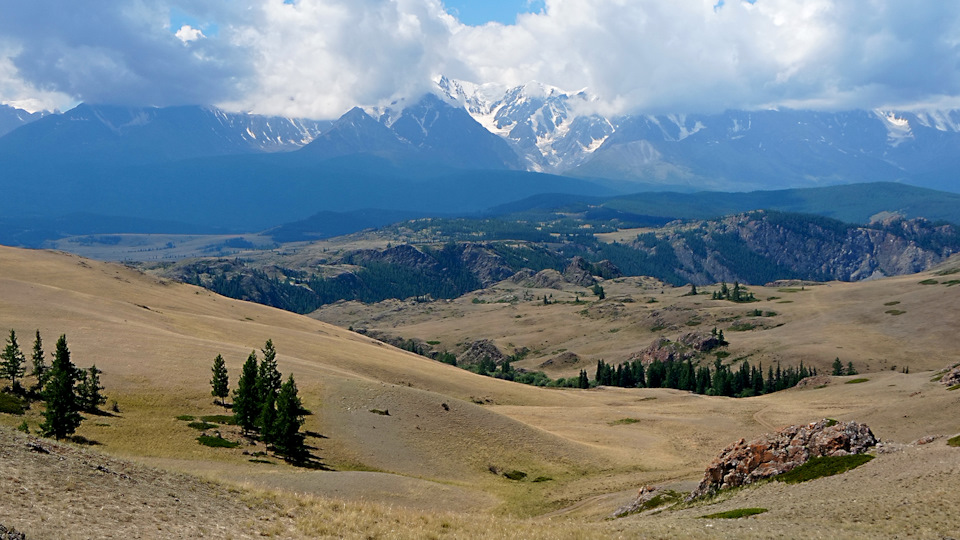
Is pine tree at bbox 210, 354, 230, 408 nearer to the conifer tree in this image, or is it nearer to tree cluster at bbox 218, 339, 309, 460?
tree cluster at bbox 218, 339, 309, 460

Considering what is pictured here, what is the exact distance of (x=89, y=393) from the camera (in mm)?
64000

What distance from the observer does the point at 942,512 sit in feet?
113

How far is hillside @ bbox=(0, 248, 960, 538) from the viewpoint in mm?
35656

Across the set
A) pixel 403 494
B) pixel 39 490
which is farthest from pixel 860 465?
pixel 39 490

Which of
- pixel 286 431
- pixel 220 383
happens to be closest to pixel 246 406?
pixel 286 431

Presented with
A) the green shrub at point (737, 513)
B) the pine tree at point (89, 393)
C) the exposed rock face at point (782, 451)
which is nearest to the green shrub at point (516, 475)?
the exposed rock face at point (782, 451)

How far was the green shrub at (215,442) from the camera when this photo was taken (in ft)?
197

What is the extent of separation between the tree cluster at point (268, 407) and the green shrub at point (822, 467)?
118 ft

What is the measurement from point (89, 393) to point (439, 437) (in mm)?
30724

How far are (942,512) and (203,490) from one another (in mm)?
33846

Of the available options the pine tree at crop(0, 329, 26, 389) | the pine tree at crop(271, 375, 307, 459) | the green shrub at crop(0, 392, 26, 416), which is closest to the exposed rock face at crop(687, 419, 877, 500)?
the pine tree at crop(271, 375, 307, 459)

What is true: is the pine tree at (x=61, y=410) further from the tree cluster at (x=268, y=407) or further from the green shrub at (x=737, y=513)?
the green shrub at (x=737, y=513)

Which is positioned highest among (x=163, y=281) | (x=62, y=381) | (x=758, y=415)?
(x=163, y=281)

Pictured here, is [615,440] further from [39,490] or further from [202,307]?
[202,307]
